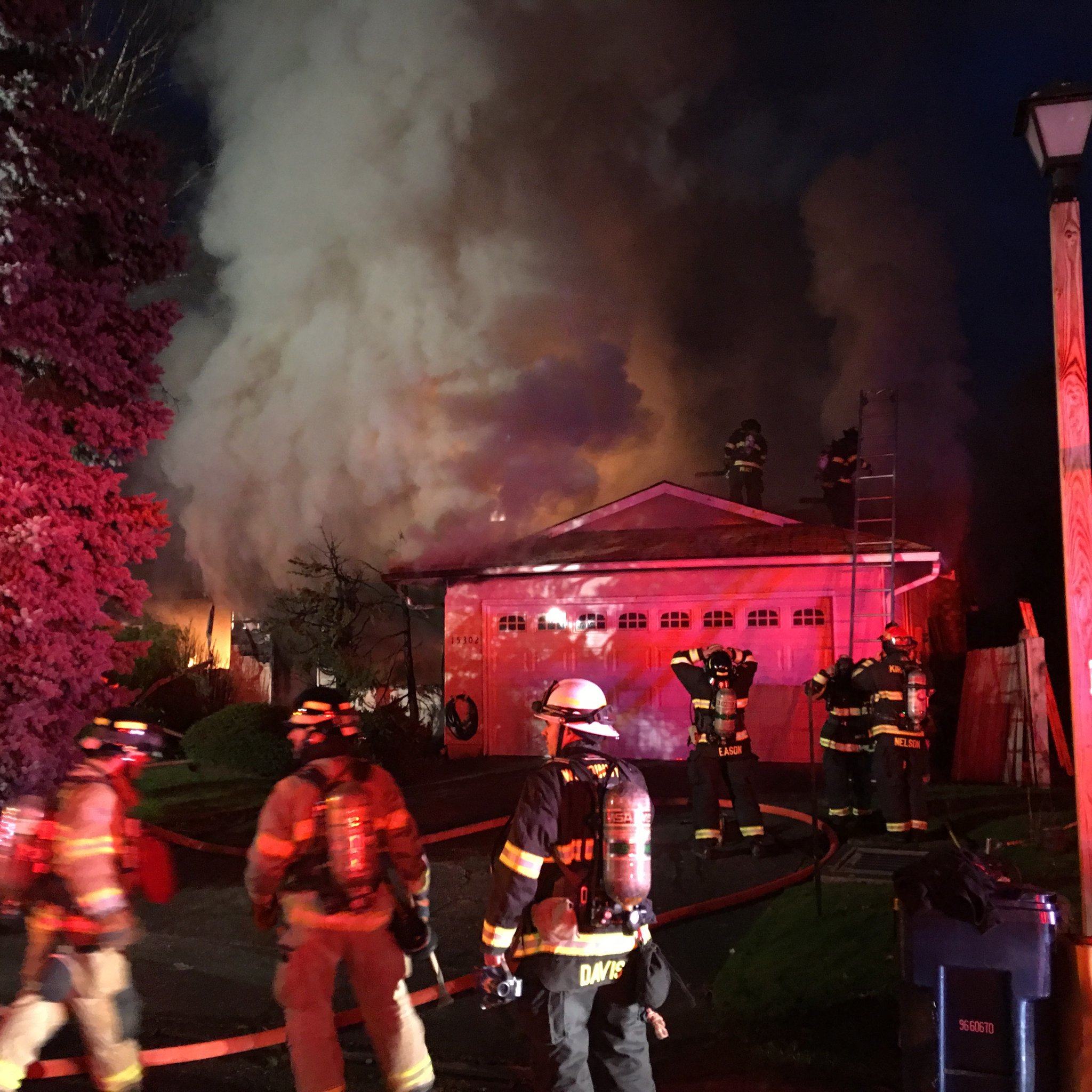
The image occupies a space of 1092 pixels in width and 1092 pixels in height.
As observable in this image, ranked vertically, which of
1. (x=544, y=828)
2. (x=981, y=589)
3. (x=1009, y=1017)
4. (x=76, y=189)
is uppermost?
(x=76, y=189)

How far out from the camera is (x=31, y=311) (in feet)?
25.4

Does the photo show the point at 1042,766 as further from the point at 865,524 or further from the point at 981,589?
the point at 981,589

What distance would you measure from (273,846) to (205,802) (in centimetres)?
788

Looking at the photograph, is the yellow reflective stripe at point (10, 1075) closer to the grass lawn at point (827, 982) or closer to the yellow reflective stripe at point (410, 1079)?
the yellow reflective stripe at point (410, 1079)

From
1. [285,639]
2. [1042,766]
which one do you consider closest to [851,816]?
[1042,766]

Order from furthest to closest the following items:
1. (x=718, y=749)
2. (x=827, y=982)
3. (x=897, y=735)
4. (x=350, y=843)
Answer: (x=897, y=735), (x=718, y=749), (x=827, y=982), (x=350, y=843)

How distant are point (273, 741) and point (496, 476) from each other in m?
6.08

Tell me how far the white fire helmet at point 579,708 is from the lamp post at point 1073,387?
6.13ft

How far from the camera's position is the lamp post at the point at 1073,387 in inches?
145

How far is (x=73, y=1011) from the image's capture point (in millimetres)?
3619

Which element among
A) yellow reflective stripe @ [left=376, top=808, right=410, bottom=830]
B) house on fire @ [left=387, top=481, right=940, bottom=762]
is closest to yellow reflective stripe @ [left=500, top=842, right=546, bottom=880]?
yellow reflective stripe @ [left=376, top=808, right=410, bottom=830]

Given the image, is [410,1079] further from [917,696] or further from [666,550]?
[666,550]

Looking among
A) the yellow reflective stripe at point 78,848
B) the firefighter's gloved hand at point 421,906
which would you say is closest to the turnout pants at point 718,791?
the firefighter's gloved hand at point 421,906

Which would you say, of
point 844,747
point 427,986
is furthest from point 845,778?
point 427,986
